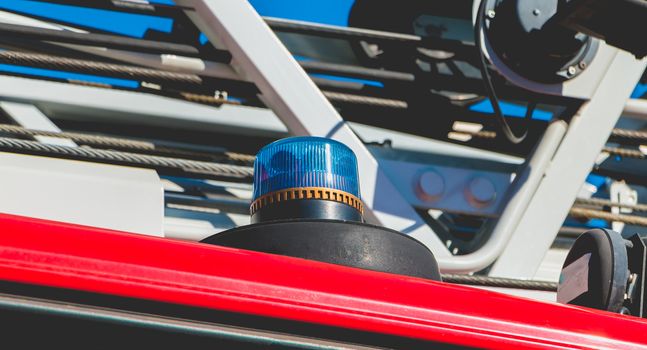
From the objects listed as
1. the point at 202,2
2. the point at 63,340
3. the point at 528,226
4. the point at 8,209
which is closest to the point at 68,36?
the point at 202,2

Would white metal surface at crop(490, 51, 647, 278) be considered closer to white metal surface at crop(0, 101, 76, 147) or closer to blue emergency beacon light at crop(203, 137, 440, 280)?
blue emergency beacon light at crop(203, 137, 440, 280)

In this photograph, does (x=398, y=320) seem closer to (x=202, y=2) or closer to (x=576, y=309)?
(x=576, y=309)

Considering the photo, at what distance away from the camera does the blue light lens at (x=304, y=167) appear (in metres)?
1.14

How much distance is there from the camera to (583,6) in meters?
1.62

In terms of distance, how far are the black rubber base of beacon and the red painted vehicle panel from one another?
15 cm

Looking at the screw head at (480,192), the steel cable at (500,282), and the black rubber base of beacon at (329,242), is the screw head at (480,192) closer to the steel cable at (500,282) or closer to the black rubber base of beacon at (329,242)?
the steel cable at (500,282)

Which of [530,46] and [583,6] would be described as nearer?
[583,6]

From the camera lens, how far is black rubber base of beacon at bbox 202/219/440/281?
102 cm

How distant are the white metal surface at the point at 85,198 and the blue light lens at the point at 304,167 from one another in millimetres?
212

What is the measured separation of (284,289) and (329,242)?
23cm

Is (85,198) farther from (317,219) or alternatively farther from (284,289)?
(284,289)

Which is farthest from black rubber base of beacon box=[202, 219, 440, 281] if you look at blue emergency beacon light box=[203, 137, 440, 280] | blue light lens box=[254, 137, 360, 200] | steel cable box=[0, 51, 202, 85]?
steel cable box=[0, 51, 202, 85]

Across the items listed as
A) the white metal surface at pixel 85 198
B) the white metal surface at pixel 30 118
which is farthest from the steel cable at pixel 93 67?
the white metal surface at pixel 85 198

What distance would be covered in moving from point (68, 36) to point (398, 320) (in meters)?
1.28
